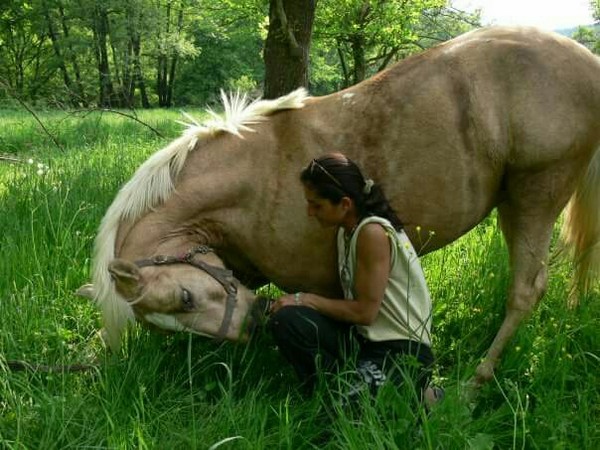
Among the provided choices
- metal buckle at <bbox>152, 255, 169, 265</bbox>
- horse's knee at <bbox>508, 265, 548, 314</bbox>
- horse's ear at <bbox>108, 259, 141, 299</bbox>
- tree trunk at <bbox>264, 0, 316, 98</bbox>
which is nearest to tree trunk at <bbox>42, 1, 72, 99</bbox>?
tree trunk at <bbox>264, 0, 316, 98</bbox>

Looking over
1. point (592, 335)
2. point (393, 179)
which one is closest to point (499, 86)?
point (393, 179)

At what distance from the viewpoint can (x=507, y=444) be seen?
95.2 inches

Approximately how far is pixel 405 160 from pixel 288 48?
112 inches

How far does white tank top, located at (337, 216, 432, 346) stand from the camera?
8.38 ft

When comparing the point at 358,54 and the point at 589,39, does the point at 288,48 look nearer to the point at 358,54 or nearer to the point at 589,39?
the point at 358,54

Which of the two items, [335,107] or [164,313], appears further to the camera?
[335,107]

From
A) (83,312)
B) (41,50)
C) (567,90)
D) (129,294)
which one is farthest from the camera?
(41,50)

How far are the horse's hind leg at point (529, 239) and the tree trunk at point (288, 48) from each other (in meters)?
2.91

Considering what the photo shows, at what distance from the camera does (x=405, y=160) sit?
304 centimetres

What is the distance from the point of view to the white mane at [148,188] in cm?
279

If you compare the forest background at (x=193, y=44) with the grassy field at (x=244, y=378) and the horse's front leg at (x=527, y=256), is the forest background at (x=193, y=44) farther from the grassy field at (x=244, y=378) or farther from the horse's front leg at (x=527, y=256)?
the horse's front leg at (x=527, y=256)

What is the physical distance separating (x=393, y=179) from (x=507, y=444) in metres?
1.34

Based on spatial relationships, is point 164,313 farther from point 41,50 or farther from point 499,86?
point 41,50

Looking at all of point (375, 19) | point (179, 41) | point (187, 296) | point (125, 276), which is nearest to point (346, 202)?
point (187, 296)
